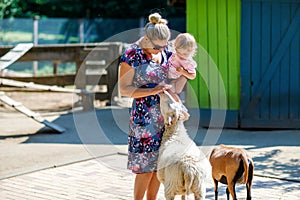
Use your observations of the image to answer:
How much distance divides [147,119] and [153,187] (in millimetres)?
613

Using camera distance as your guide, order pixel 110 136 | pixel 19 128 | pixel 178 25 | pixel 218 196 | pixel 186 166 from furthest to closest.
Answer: pixel 178 25
pixel 19 128
pixel 110 136
pixel 218 196
pixel 186 166

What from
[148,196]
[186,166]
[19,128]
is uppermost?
[186,166]

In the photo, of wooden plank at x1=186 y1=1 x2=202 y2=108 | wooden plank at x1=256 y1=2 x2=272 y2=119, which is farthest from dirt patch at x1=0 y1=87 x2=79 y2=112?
wooden plank at x1=256 y1=2 x2=272 y2=119

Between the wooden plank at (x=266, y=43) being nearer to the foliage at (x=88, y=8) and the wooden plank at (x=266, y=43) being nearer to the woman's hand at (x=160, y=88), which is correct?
the woman's hand at (x=160, y=88)

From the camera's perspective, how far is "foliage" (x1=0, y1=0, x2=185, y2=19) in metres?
21.0

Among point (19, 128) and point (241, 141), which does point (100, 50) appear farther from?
point (241, 141)

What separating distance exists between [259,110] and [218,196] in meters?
3.83

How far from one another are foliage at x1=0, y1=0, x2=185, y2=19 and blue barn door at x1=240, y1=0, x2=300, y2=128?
38.6 ft

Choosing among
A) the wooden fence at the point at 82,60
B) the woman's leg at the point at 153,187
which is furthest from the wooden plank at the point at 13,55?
the woman's leg at the point at 153,187

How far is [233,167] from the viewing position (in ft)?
14.7

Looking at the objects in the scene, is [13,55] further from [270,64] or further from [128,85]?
[128,85]

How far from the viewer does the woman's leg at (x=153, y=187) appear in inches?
177

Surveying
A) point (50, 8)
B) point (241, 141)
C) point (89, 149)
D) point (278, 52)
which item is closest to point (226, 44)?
point (278, 52)

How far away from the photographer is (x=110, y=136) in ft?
27.7
